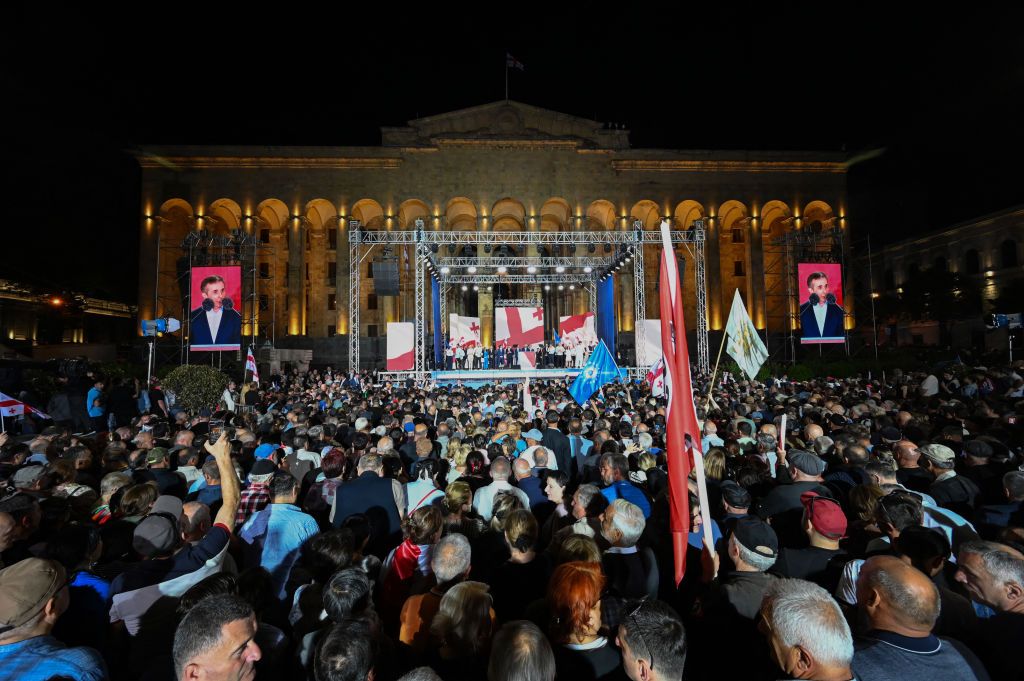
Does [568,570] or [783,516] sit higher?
[568,570]

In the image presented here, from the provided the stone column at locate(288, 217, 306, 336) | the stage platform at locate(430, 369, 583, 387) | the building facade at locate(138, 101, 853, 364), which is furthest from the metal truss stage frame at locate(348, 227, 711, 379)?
the stone column at locate(288, 217, 306, 336)

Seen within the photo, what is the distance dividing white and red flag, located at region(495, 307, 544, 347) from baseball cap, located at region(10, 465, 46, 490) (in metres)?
23.7

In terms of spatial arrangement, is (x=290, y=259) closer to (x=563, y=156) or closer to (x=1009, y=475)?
(x=563, y=156)

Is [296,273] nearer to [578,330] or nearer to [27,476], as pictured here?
[578,330]

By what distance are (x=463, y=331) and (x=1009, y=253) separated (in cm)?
4491

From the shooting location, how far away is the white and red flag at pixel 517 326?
93.9ft

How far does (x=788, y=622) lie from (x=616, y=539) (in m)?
1.40

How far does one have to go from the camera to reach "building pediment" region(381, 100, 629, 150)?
36.4 meters

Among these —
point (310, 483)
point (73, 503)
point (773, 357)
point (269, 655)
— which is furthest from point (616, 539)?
point (773, 357)

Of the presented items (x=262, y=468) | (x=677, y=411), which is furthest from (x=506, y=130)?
(x=677, y=411)

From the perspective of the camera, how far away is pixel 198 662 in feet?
6.72

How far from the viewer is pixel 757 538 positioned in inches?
113

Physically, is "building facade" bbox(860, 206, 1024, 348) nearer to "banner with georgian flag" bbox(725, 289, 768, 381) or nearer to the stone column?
"banner with georgian flag" bbox(725, 289, 768, 381)

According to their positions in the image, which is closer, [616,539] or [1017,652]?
[1017,652]
